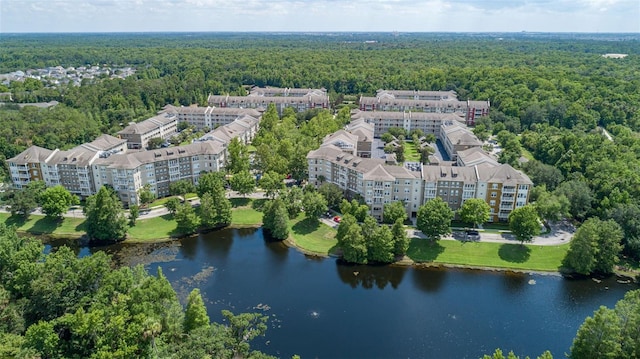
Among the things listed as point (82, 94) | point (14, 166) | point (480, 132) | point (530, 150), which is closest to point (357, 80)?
point (480, 132)

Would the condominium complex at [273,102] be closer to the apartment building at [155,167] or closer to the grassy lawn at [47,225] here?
the apartment building at [155,167]

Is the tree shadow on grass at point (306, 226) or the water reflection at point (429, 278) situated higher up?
the tree shadow on grass at point (306, 226)

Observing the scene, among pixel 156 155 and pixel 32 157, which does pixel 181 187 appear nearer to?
pixel 156 155

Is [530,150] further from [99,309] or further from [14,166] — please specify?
[14,166]

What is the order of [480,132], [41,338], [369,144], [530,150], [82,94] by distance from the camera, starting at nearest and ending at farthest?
1. [41,338]
2. [369,144]
3. [530,150]
4. [480,132]
5. [82,94]

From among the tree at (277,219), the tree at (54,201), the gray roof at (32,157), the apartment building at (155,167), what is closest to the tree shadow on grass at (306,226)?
the tree at (277,219)

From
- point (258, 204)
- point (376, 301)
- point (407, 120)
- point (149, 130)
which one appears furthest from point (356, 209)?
point (149, 130)
